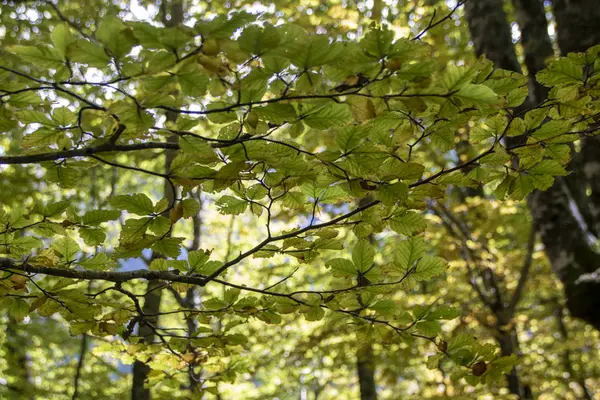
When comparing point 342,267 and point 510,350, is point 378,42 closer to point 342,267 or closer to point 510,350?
point 342,267

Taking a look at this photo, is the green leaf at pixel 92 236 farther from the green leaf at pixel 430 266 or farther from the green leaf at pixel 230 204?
the green leaf at pixel 430 266

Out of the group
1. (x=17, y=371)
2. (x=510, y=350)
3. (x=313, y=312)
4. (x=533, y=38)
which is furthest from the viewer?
(x=17, y=371)

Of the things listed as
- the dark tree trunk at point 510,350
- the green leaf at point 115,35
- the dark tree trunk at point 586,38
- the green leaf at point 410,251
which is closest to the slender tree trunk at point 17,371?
the dark tree trunk at point 510,350

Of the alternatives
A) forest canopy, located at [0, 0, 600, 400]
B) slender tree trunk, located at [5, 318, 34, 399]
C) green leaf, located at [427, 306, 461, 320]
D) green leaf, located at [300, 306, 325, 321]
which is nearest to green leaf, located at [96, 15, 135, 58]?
forest canopy, located at [0, 0, 600, 400]

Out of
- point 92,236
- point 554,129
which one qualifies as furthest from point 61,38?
point 554,129

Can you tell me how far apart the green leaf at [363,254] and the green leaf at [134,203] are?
0.50m

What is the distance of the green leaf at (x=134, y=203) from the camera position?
3.34ft

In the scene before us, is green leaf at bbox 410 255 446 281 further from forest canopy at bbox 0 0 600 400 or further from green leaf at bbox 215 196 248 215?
green leaf at bbox 215 196 248 215

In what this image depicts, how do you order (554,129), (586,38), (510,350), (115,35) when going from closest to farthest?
1. (115,35)
2. (554,129)
3. (586,38)
4. (510,350)

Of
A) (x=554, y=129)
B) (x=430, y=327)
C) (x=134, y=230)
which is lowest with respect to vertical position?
(x=430, y=327)

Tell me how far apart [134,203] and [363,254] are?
55 cm

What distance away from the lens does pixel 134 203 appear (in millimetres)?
1039

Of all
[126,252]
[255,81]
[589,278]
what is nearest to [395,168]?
A: [255,81]

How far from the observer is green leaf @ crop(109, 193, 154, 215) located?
102 centimetres
